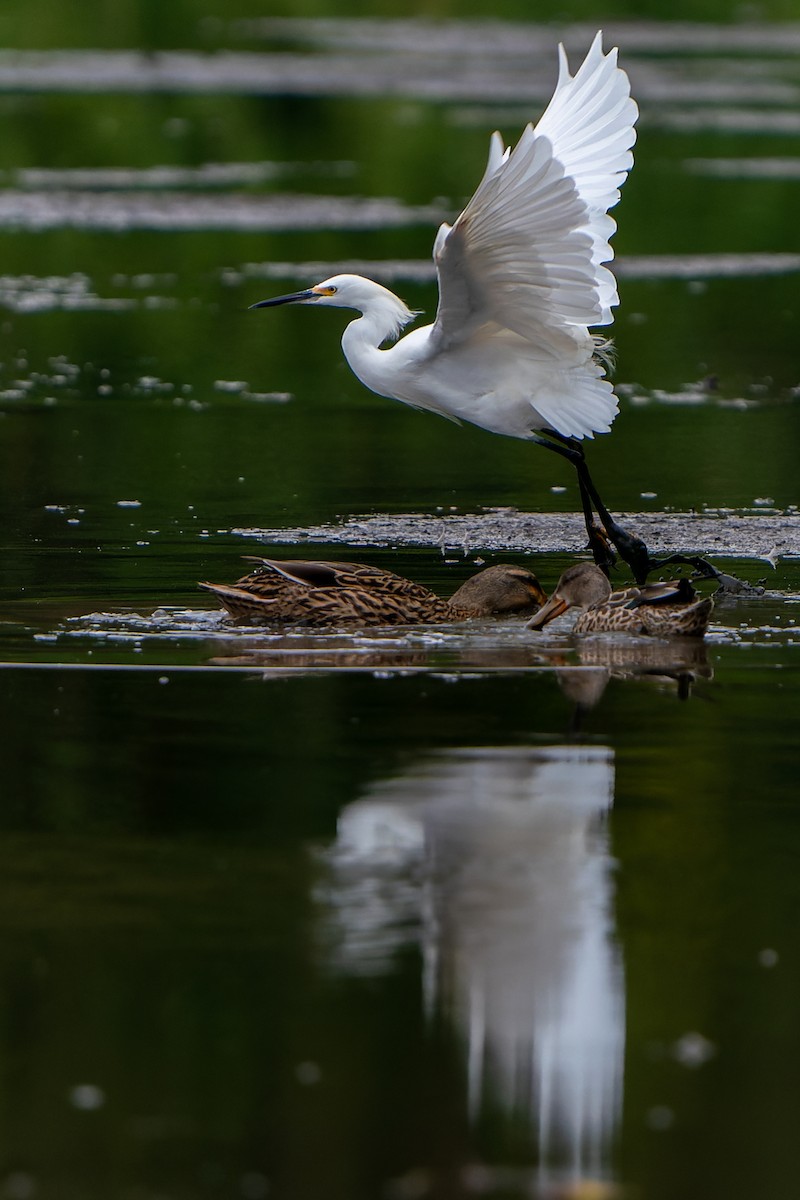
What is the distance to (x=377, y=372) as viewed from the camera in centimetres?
1119

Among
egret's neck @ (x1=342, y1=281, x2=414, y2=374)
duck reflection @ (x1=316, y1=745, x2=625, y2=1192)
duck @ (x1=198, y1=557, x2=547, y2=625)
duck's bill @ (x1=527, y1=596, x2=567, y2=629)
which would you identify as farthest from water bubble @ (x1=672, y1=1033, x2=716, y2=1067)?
egret's neck @ (x1=342, y1=281, x2=414, y2=374)

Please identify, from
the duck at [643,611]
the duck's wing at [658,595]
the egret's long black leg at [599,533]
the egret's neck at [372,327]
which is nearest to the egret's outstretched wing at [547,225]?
the egret's neck at [372,327]

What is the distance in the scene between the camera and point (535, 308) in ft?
35.6

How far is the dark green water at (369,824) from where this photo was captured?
4.65 metres

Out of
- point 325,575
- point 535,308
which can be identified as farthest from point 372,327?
point 325,575

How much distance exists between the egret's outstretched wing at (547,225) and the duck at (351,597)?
1324 millimetres

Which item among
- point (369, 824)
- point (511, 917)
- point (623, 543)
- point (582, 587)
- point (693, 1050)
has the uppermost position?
point (623, 543)

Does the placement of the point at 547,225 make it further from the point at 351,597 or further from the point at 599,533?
the point at 351,597

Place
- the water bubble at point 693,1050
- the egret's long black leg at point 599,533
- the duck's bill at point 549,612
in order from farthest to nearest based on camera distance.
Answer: the egret's long black leg at point 599,533 → the duck's bill at point 549,612 → the water bubble at point 693,1050

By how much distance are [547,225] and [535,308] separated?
2.12 ft

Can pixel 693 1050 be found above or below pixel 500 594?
below

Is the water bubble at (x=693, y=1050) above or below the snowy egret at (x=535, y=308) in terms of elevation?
below

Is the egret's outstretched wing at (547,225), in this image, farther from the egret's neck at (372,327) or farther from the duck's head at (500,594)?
the duck's head at (500,594)

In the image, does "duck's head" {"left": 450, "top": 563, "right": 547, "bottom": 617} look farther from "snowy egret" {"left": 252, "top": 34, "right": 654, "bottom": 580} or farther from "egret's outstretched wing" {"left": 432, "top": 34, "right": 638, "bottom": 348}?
"egret's outstretched wing" {"left": 432, "top": 34, "right": 638, "bottom": 348}
